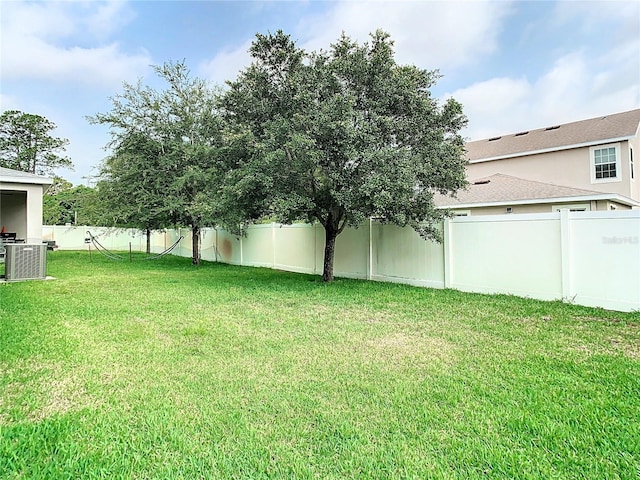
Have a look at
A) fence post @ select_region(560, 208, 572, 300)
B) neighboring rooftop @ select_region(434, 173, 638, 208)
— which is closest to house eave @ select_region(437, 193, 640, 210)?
neighboring rooftop @ select_region(434, 173, 638, 208)

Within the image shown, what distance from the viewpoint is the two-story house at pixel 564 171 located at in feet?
38.3

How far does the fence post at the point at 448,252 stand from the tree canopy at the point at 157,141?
28.1 ft

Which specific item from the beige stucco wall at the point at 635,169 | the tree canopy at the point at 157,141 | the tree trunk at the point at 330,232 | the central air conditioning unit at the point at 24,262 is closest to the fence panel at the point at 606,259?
the tree trunk at the point at 330,232

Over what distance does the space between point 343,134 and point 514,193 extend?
8.03 metres

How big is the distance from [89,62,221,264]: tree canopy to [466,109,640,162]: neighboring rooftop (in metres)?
12.5

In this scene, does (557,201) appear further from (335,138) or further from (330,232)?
(335,138)

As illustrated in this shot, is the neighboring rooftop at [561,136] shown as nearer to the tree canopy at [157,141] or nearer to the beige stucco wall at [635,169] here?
the beige stucco wall at [635,169]

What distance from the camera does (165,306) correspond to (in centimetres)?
640

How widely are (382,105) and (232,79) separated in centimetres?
359

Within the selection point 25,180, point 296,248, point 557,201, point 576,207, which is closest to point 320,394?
point 296,248

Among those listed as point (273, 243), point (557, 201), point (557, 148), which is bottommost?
point (273, 243)

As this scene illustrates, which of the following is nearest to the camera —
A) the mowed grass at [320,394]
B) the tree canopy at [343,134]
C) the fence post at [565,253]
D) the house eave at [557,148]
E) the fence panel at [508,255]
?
the mowed grass at [320,394]

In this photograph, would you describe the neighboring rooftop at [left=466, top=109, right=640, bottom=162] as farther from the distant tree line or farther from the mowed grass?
the mowed grass

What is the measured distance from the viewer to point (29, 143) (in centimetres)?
2903
